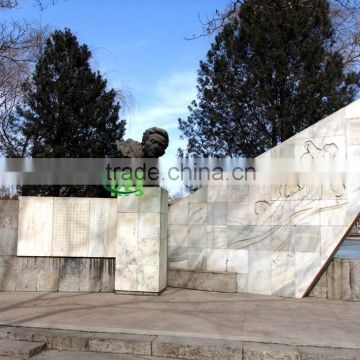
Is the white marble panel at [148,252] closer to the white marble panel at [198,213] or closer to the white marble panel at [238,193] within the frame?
the white marble panel at [198,213]

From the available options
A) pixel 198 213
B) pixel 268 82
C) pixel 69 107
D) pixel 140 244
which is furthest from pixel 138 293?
pixel 69 107

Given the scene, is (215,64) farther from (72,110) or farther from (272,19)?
(72,110)

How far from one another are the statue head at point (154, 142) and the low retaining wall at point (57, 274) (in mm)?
2562

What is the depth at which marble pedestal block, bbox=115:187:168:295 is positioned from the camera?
389 inches

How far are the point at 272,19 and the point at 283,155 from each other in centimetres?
1104

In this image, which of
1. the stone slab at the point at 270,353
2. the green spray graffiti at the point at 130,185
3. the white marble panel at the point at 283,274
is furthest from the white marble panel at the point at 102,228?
the stone slab at the point at 270,353

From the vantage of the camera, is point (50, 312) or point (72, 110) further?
point (72, 110)

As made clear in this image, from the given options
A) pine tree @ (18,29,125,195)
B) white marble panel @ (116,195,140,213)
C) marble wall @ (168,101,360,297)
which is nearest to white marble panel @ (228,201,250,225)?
marble wall @ (168,101,360,297)

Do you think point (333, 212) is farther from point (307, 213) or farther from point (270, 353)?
point (270, 353)

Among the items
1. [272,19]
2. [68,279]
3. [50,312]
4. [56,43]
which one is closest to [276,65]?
[272,19]

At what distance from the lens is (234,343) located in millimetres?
6125

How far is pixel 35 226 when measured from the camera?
1057 cm

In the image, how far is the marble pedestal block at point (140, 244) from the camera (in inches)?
389

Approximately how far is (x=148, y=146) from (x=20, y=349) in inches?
213
